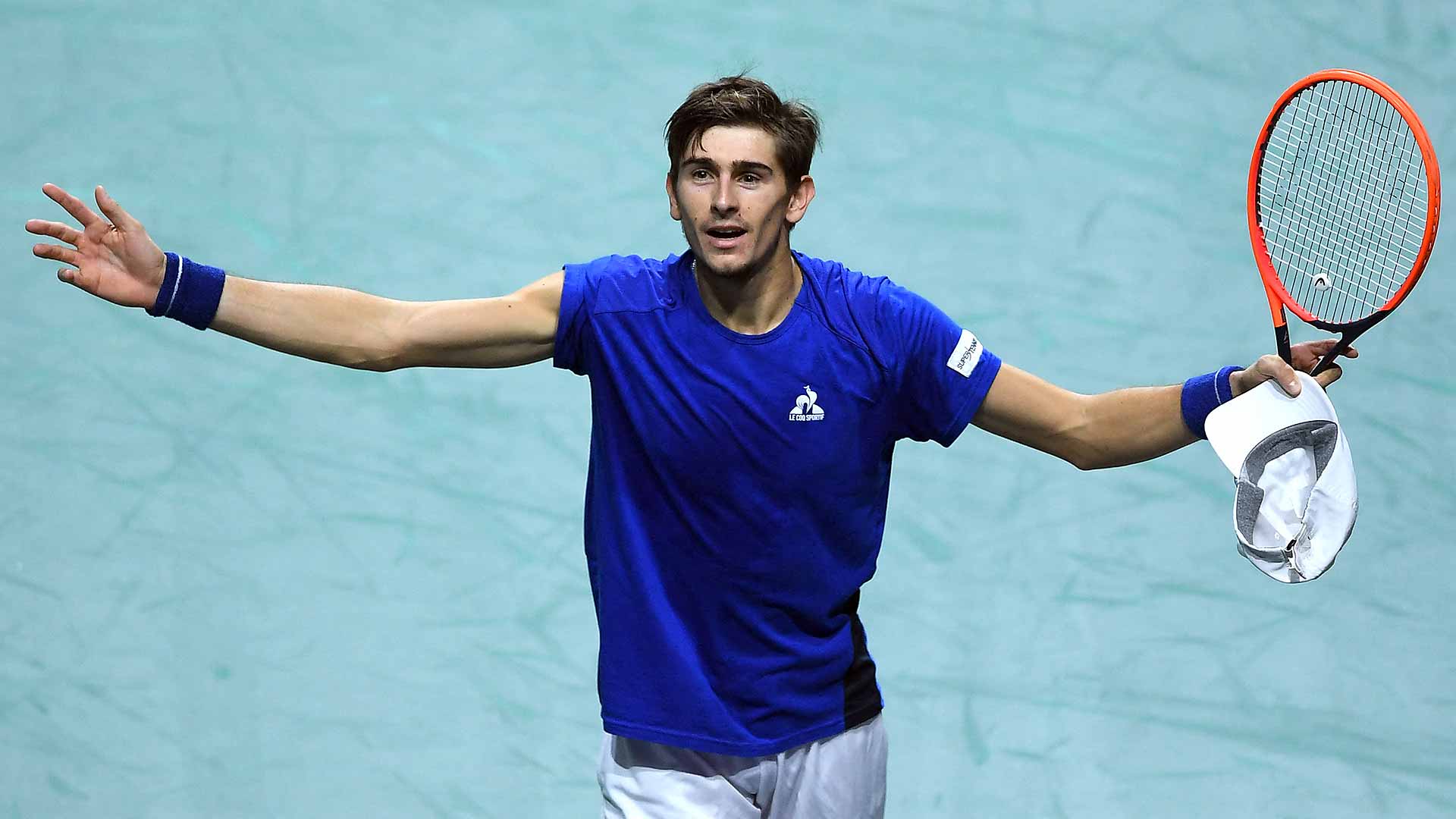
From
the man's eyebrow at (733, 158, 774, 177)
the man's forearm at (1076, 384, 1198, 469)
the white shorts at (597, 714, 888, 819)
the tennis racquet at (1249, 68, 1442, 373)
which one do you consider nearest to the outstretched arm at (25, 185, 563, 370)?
the man's eyebrow at (733, 158, 774, 177)

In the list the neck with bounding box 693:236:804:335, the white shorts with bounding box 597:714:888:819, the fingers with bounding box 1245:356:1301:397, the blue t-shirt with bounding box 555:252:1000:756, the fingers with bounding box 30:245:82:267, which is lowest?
the white shorts with bounding box 597:714:888:819

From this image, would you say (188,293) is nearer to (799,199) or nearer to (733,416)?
(733,416)

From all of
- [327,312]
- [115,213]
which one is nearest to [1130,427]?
[327,312]

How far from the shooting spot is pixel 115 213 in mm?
2438

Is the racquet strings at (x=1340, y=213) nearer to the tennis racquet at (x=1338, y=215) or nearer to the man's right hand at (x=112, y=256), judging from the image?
the tennis racquet at (x=1338, y=215)

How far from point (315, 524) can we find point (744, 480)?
4.98 ft

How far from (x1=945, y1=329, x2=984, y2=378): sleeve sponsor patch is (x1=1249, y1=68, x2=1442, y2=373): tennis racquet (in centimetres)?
44

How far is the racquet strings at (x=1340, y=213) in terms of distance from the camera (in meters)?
2.69

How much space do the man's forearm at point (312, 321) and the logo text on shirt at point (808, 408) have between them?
0.60 meters

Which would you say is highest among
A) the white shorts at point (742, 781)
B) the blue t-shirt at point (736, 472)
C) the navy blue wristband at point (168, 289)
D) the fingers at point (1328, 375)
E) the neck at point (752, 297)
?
the navy blue wristband at point (168, 289)

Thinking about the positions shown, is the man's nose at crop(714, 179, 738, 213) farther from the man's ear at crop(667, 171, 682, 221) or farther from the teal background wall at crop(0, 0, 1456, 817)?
the teal background wall at crop(0, 0, 1456, 817)

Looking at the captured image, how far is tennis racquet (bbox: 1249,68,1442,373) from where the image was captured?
2.51 metres

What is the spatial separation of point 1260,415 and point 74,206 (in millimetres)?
1678

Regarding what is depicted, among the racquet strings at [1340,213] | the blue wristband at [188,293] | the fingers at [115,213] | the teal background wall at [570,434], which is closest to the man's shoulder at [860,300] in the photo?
the racquet strings at [1340,213]
